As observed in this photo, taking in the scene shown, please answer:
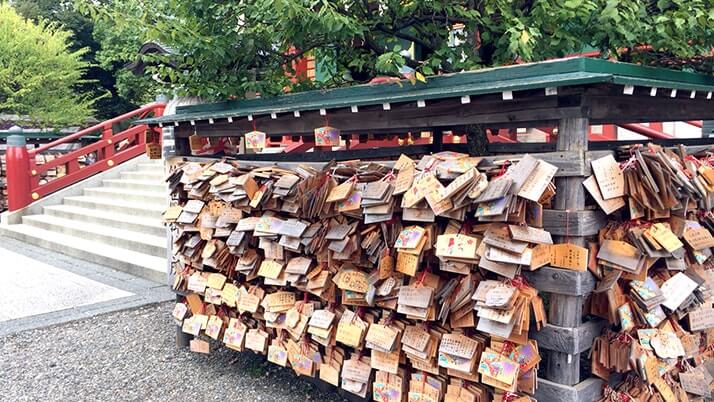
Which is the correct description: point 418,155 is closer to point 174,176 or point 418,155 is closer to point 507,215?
point 174,176

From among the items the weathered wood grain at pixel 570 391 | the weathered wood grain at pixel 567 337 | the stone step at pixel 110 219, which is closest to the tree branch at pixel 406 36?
→ the weathered wood grain at pixel 567 337

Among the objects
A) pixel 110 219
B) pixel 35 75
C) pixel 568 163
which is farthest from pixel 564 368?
pixel 35 75

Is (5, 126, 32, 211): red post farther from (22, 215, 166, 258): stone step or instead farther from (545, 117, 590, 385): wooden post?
(545, 117, 590, 385): wooden post

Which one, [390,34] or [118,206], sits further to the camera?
[118,206]

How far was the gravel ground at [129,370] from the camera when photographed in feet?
12.4

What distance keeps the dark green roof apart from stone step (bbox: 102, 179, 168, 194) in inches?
255

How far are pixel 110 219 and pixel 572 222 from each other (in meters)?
8.21

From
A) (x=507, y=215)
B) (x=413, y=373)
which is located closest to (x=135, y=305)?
(x=413, y=373)

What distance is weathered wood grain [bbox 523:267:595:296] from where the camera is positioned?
2.53m

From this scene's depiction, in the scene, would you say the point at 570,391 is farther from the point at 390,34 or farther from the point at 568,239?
the point at 390,34

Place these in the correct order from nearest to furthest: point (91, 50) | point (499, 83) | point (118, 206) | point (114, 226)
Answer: point (499, 83) < point (114, 226) < point (118, 206) < point (91, 50)

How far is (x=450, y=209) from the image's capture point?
2.60 metres

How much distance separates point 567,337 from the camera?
8.47ft

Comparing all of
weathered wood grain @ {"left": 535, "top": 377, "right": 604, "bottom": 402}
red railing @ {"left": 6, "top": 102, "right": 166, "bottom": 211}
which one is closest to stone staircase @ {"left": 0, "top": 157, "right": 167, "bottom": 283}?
red railing @ {"left": 6, "top": 102, "right": 166, "bottom": 211}
